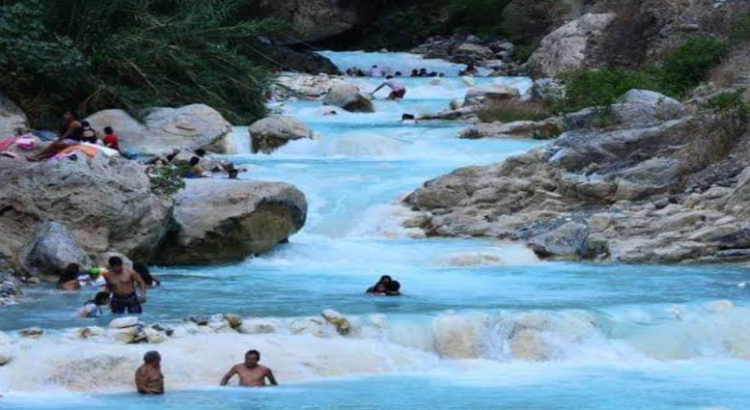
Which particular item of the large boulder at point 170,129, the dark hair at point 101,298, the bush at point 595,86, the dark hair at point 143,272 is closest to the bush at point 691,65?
the bush at point 595,86

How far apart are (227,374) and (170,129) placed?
1408 cm

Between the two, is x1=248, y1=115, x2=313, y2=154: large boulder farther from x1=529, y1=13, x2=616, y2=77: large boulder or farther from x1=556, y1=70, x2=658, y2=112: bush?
x1=529, y1=13, x2=616, y2=77: large boulder

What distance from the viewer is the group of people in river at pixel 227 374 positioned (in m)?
13.4

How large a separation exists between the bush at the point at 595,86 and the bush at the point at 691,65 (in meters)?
0.48

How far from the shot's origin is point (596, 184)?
2331 cm

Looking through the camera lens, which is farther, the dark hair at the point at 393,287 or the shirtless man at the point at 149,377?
the dark hair at the point at 393,287

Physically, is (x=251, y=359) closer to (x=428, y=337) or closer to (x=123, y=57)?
(x=428, y=337)

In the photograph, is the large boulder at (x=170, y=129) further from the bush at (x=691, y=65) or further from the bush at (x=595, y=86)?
the bush at (x=691, y=65)

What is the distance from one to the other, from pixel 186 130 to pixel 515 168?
6.15 meters

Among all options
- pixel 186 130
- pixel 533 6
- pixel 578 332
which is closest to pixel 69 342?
pixel 578 332

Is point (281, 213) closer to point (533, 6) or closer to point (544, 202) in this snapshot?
point (544, 202)

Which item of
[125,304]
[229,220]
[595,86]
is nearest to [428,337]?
[125,304]

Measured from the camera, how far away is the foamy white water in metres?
13.6

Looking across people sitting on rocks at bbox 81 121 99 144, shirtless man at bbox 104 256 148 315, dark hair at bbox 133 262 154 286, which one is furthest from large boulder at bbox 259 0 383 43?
shirtless man at bbox 104 256 148 315
